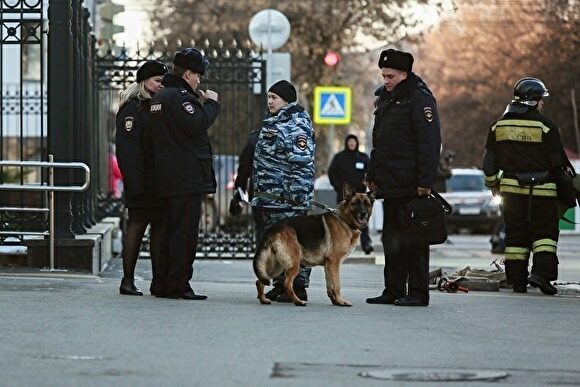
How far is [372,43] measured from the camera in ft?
136

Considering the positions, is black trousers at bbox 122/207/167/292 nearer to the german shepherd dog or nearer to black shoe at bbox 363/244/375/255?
the german shepherd dog

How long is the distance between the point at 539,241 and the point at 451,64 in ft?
207

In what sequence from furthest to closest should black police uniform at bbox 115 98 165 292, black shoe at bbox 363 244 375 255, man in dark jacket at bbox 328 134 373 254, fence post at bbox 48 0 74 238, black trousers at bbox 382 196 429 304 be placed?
black shoe at bbox 363 244 375 255 → man in dark jacket at bbox 328 134 373 254 → fence post at bbox 48 0 74 238 → black police uniform at bbox 115 98 165 292 → black trousers at bbox 382 196 429 304

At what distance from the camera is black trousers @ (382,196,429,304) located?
1337cm

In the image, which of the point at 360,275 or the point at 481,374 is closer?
the point at 481,374

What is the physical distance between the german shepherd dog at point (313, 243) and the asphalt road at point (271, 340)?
0.24 metres

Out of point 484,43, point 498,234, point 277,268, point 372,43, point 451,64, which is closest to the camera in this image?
point 277,268

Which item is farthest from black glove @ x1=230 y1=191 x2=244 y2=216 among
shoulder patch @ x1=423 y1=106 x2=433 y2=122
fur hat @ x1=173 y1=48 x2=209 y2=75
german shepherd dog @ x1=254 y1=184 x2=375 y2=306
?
shoulder patch @ x1=423 y1=106 x2=433 y2=122

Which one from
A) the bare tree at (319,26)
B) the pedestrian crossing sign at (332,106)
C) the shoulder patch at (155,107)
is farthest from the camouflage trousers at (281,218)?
the bare tree at (319,26)

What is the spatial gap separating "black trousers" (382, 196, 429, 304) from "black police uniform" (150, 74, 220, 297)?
1478 millimetres

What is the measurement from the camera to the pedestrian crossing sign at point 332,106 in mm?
31000

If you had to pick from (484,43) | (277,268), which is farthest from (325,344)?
(484,43)

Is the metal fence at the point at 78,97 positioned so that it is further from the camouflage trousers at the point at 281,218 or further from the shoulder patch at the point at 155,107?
the camouflage trousers at the point at 281,218

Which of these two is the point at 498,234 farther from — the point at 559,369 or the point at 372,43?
the point at 559,369
